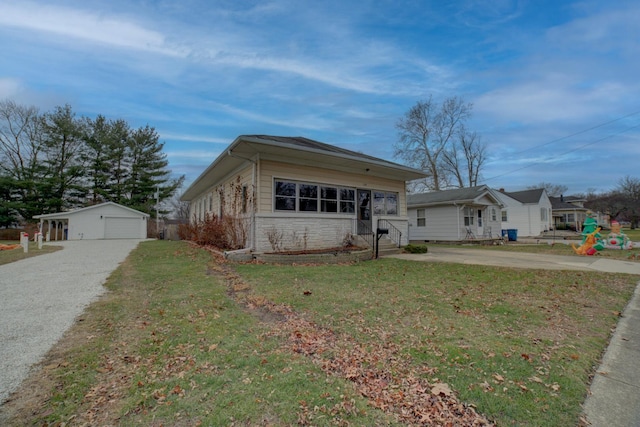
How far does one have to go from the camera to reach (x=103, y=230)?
24328mm

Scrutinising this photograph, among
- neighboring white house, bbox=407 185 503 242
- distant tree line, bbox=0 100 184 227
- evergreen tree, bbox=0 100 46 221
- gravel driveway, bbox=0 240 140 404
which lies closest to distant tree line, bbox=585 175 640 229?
neighboring white house, bbox=407 185 503 242

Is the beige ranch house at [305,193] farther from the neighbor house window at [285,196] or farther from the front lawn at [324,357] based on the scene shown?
the front lawn at [324,357]

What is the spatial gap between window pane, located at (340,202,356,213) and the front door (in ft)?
1.21

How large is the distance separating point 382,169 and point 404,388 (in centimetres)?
1077

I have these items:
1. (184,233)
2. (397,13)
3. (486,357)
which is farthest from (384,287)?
(184,233)

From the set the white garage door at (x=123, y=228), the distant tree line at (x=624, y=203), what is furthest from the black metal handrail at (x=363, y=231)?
the distant tree line at (x=624, y=203)

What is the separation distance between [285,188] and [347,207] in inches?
117

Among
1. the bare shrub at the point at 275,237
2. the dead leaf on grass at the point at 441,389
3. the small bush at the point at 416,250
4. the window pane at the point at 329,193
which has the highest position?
the window pane at the point at 329,193

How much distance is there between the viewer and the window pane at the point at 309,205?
10.8 meters

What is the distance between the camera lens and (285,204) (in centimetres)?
1041

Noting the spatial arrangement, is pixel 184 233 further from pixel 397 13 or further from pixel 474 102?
pixel 474 102

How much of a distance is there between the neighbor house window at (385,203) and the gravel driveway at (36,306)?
389 inches

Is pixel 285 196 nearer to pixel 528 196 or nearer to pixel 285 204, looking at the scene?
pixel 285 204

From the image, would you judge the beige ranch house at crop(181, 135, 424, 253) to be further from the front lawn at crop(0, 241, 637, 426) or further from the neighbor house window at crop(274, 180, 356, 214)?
the front lawn at crop(0, 241, 637, 426)
